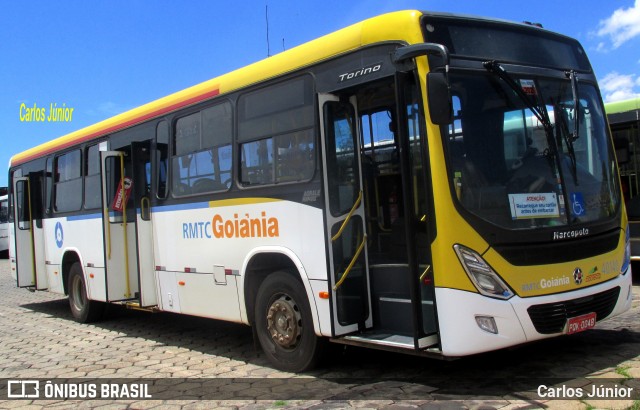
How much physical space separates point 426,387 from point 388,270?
1.04m

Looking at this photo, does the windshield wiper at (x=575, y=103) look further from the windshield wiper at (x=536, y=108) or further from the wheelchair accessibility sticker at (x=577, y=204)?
the wheelchair accessibility sticker at (x=577, y=204)

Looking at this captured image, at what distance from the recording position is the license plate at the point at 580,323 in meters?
4.83

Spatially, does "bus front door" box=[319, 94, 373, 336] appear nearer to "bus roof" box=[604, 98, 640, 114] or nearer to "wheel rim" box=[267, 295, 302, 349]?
"wheel rim" box=[267, 295, 302, 349]

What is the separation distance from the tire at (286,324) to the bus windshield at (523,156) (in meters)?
1.96

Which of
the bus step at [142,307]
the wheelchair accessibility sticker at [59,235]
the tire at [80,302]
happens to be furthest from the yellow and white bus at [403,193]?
the wheelchair accessibility sticker at [59,235]

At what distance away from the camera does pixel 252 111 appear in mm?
6383

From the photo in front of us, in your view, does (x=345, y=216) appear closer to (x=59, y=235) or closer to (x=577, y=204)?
(x=577, y=204)

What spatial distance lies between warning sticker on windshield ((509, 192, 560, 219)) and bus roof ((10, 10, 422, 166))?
58.9 inches

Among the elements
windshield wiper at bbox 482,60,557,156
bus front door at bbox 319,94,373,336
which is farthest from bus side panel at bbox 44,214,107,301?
windshield wiper at bbox 482,60,557,156

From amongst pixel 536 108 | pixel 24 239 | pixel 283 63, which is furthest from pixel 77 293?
pixel 536 108

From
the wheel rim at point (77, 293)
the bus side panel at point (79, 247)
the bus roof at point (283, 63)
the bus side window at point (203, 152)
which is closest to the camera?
the bus roof at point (283, 63)

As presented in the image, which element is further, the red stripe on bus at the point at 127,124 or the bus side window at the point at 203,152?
the red stripe on bus at the point at 127,124

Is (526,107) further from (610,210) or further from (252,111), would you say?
(252,111)

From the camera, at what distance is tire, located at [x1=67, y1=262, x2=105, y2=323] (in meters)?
9.92
